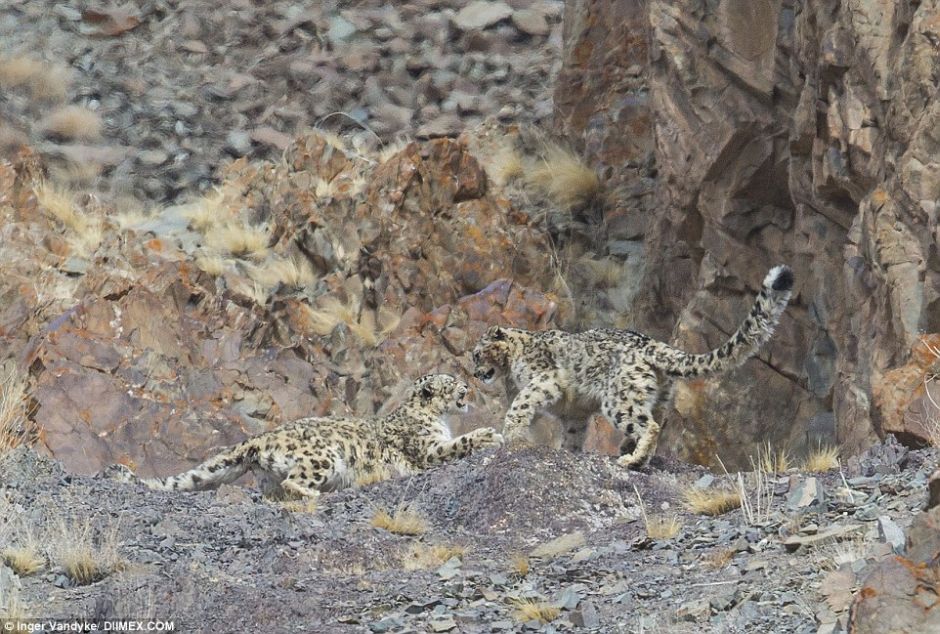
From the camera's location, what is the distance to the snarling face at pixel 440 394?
16.9 meters

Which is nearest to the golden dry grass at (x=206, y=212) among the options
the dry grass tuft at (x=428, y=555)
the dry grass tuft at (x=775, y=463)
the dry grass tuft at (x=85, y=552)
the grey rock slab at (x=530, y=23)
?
the grey rock slab at (x=530, y=23)

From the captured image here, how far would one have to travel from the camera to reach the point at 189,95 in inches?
1406

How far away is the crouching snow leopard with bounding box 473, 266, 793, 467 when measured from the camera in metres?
15.0

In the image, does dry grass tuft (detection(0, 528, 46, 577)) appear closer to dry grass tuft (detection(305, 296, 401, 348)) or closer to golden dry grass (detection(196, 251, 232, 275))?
dry grass tuft (detection(305, 296, 401, 348))

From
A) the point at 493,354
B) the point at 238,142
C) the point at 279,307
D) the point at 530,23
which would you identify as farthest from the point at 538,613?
the point at 530,23

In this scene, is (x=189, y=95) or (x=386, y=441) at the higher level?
(x=386, y=441)

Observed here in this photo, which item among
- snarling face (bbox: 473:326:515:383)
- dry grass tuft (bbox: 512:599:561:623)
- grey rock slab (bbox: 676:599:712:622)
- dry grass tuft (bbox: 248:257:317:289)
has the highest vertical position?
grey rock slab (bbox: 676:599:712:622)

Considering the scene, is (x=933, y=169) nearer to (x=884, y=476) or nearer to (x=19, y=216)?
(x=884, y=476)

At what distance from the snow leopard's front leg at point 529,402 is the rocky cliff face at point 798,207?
2.60 m

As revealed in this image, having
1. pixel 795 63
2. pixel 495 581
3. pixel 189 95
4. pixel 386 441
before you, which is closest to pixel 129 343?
pixel 386 441

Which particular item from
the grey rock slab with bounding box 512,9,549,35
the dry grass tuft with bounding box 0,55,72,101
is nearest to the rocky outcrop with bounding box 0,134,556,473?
the grey rock slab with bounding box 512,9,549,35

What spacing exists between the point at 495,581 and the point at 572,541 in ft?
3.68

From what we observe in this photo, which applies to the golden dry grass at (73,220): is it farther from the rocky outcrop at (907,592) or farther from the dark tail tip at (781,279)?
the rocky outcrop at (907,592)

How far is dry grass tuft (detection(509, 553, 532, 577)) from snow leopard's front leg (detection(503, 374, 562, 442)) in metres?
4.09
